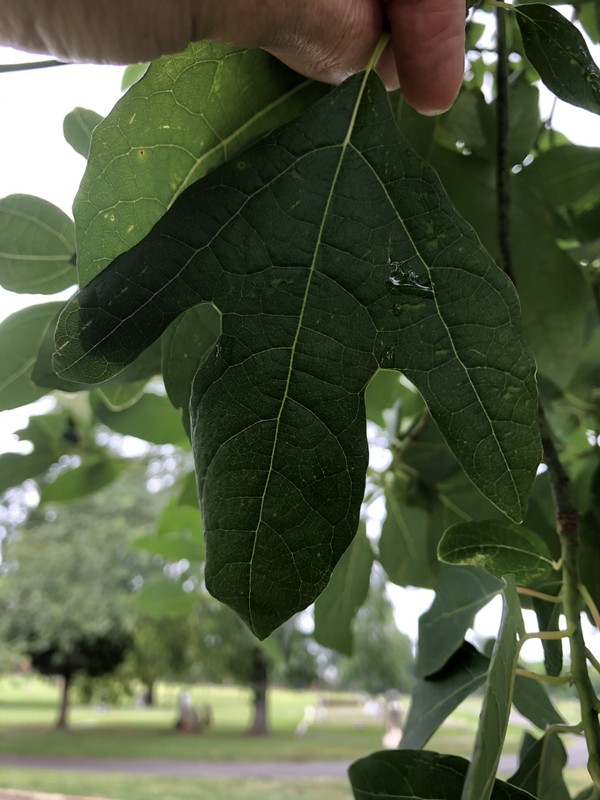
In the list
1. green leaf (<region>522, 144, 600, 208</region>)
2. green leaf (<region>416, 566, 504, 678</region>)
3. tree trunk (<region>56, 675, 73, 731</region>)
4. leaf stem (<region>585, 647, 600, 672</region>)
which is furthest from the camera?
tree trunk (<region>56, 675, 73, 731</region>)

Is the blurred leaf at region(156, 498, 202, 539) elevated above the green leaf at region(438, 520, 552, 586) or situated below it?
above

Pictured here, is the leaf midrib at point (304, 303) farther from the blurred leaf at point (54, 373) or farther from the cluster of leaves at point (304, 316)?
the blurred leaf at point (54, 373)

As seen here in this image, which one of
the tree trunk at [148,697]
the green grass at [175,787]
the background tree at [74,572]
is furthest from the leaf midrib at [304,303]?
the tree trunk at [148,697]

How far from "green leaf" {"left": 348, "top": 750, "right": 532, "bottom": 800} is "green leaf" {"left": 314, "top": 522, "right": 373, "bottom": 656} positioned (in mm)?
332

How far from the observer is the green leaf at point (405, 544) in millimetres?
716

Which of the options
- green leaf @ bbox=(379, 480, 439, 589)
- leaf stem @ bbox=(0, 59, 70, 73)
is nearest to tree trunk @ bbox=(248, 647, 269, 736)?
green leaf @ bbox=(379, 480, 439, 589)

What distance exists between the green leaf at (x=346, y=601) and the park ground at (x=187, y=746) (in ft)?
13.4

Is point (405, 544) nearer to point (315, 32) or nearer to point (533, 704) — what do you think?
point (533, 704)

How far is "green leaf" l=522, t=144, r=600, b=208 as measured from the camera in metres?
0.60

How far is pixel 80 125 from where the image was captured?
1.57 ft

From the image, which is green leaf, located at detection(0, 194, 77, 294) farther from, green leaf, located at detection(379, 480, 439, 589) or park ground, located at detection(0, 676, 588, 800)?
park ground, located at detection(0, 676, 588, 800)

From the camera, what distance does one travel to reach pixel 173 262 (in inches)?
14.2

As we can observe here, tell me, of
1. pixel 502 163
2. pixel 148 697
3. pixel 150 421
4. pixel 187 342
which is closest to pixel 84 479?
pixel 150 421

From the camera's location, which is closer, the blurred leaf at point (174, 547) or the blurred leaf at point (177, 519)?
the blurred leaf at point (177, 519)
